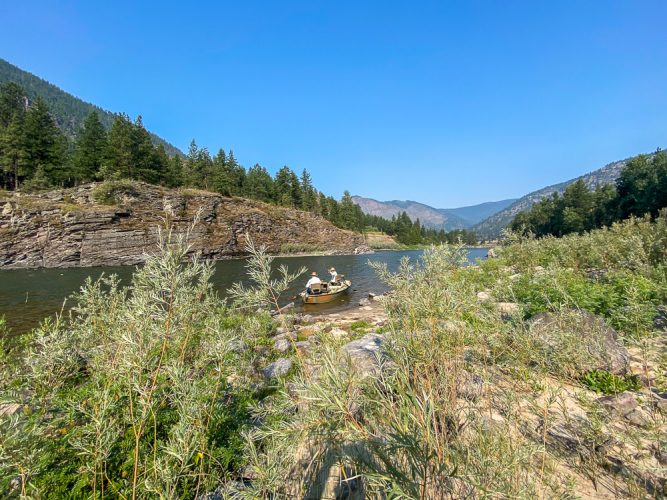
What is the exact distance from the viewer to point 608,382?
15.8 ft

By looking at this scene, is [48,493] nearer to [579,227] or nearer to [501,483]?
[501,483]

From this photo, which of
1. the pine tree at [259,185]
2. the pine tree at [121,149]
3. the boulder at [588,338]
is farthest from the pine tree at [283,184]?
the boulder at [588,338]

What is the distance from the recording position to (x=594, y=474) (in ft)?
10.5

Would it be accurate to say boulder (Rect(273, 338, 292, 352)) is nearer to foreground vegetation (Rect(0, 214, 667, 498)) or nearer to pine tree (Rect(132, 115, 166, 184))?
foreground vegetation (Rect(0, 214, 667, 498))

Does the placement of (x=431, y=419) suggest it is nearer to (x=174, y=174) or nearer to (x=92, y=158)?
(x=92, y=158)

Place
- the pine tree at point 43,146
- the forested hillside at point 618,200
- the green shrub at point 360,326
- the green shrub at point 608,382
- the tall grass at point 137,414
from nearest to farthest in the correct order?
the tall grass at point 137,414
the green shrub at point 608,382
the green shrub at point 360,326
the forested hillside at point 618,200
the pine tree at point 43,146

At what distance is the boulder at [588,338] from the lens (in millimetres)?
3938

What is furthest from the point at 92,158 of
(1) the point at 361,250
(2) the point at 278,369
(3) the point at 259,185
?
(2) the point at 278,369

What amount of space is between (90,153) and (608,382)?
71770 mm

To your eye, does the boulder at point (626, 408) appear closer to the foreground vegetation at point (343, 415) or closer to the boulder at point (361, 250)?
the foreground vegetation at point (343, 415)

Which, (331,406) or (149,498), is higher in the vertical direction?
(331,406)

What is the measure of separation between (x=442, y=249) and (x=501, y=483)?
251 centimetres

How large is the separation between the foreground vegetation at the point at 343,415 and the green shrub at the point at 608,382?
2 cm

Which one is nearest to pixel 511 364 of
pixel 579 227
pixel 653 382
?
pixel 653 382
